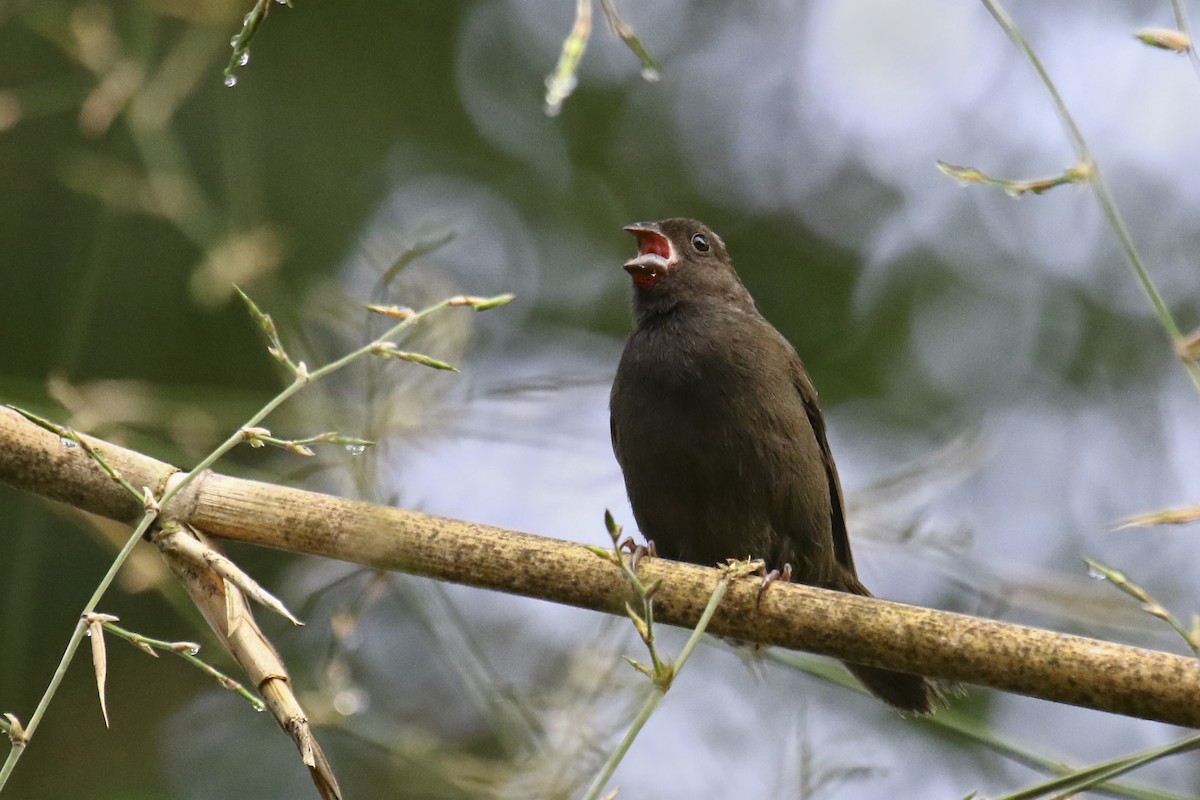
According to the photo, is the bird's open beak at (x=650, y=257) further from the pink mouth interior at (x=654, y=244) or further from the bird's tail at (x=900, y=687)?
the bird's tail at (x=900, y=687)

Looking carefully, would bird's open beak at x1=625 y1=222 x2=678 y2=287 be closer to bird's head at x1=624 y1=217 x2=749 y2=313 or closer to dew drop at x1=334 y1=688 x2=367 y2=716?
bird's head at x1=624 y1=217 x2=749 y2=313

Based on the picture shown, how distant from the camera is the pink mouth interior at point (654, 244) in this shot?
5.13 meters

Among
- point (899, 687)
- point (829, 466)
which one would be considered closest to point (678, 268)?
point (829, 466)

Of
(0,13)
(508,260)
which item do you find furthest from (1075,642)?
(508,260)

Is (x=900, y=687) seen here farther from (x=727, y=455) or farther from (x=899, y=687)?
(x=727, y=455)

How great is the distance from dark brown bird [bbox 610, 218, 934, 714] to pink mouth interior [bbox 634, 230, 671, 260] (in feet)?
1.34

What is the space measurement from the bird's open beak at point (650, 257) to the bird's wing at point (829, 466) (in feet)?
1.95

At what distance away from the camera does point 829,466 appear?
15.7ft

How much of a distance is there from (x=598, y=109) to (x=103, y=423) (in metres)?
5.18

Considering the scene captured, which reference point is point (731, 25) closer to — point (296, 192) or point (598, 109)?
point (598, 109)

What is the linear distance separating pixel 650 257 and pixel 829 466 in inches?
38.9

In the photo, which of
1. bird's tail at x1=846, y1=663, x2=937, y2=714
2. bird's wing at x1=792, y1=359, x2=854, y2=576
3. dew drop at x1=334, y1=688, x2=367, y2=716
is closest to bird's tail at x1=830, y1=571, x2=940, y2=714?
bird's tail at x1=846, y1=663, x2=937, y2=714

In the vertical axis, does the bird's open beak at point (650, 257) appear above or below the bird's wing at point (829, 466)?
above

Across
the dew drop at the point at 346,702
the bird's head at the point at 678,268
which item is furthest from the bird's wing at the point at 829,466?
the dew drop at the point at 346,702
